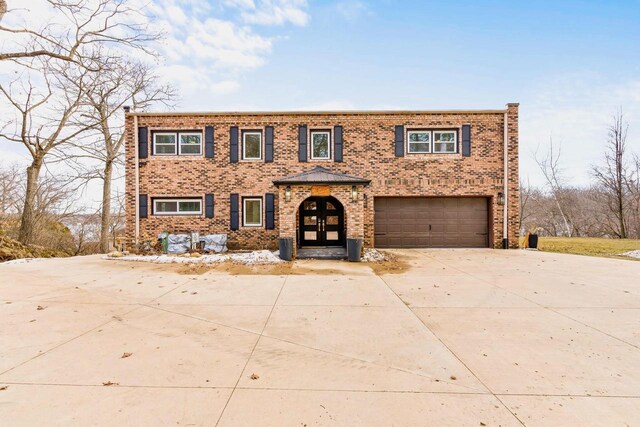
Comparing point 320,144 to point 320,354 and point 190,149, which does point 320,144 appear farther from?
point 320,354

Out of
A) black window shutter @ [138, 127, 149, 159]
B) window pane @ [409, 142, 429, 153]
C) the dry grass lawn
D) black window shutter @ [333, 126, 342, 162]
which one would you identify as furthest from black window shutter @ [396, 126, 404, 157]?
black window shutter @ [138, 127, 149, 159]

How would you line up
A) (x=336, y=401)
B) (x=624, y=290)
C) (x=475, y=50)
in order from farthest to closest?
(x=475, y=50)
(x=624, y=290)
(x=336, y=401)

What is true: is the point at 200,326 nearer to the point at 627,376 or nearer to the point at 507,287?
the point at 627,376

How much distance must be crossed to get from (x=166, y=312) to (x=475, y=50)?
55.2 ft

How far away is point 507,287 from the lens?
6316 mm

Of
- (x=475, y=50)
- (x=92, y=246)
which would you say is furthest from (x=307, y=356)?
(x=92, y=246)

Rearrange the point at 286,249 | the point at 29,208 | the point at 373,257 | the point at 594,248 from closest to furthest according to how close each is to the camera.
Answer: the point at 286,249 < the point at 373,257 < the point at 29,208 < the point at 594,248

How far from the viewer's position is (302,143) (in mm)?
12766

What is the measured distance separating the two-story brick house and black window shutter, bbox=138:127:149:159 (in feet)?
0.15

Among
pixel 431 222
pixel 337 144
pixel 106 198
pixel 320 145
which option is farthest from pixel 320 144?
pixel 106 198

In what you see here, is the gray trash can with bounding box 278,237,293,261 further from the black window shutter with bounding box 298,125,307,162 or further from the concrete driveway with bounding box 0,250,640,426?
the black window shutter with bounding box 298,125,307,162

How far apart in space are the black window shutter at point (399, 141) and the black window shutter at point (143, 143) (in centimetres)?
1141

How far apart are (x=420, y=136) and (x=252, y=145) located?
781 centimetres

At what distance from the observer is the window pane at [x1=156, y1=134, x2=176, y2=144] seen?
507 inches
